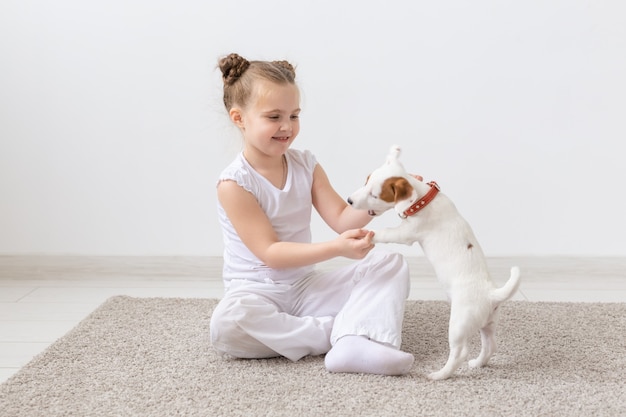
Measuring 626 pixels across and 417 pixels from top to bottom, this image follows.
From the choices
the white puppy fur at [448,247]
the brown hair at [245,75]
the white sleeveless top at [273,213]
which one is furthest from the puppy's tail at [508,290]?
the brown hair at [245,75]

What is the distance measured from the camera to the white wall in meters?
1.93

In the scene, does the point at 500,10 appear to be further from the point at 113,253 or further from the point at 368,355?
the point at 113,253

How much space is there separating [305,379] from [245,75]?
0.56 metres

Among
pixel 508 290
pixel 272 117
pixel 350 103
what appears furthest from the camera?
pixel 350 103

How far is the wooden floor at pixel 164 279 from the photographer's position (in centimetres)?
184

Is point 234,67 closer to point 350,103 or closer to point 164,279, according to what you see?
point 350,103

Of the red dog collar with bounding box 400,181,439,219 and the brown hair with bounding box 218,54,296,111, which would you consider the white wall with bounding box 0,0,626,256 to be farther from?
the red dog collar with bounding box 400,181,439,219

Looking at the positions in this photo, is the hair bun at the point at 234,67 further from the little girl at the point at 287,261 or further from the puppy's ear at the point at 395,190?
the puppy's ear at the point at 395,190

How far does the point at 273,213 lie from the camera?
1473 mm

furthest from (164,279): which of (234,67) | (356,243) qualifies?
(356,243)

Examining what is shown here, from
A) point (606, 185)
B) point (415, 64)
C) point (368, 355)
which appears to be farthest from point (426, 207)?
point (606, 185)

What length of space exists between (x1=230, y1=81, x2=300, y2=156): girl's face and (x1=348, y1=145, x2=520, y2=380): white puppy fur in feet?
0.81

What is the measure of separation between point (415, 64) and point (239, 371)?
0.96 meters

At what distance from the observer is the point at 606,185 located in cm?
→ 198
